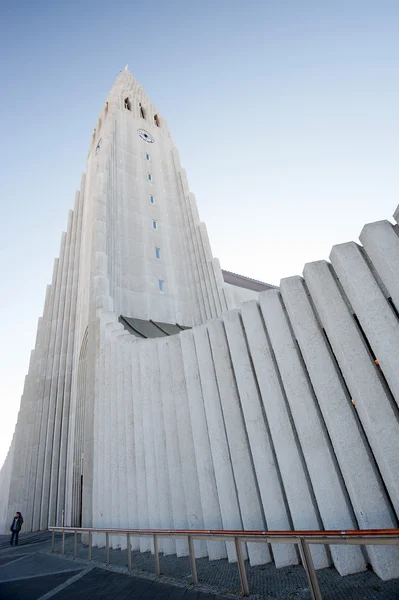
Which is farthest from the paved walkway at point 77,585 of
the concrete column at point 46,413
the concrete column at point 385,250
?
the concrete column at point 46,413

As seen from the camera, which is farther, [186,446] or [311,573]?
[186,446]

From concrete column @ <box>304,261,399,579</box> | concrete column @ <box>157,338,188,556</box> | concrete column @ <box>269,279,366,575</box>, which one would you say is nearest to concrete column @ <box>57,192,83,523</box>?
concrete column @ <box>157,338,188,556</box>

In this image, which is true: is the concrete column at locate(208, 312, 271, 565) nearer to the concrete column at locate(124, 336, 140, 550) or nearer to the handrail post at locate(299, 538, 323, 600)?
the handrail post at locate(299, 538, 323, 600)

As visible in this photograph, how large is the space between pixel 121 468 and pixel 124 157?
20.8 meters

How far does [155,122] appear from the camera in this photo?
1165 inches

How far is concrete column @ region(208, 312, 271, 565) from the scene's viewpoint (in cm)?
501

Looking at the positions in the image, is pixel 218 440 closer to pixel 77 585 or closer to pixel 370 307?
pixel 77 585

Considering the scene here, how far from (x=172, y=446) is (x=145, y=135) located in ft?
85.1

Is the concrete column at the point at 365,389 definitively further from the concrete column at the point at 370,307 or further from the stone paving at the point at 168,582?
the stone paving at the point at 168,582

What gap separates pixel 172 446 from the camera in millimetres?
6734

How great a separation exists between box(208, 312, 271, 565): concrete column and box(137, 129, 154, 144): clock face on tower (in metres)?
24.0

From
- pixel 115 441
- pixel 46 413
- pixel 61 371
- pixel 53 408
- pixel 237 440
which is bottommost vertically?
pixel 237 440

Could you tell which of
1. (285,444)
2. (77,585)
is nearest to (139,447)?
(77,585)

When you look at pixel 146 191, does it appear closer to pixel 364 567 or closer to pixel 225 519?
pixel 225 519
